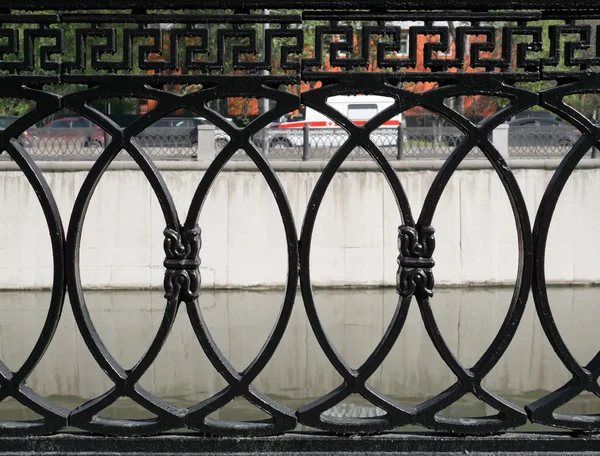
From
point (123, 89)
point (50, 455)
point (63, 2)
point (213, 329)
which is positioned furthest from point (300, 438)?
point (213, 329)

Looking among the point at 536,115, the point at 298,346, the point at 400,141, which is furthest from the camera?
the point at 536,115

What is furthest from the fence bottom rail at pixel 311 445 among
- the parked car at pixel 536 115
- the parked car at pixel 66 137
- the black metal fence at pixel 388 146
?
the parked car at pixel 536 115

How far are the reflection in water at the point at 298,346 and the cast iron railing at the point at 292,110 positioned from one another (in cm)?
567

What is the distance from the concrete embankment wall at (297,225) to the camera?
1430 centimetres

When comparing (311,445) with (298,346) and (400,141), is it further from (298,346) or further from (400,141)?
(400,141)

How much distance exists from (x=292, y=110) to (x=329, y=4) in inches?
8.5

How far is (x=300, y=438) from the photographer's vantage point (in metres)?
1.68

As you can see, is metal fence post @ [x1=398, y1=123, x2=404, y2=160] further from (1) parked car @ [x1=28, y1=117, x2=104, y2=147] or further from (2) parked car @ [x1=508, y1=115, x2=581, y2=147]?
(1) parked car @ [x1=28, y1=117, x2=104, y2=147]

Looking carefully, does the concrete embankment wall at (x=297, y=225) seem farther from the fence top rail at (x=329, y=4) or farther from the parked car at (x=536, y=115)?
the fence top rail at (x=329, y=4)

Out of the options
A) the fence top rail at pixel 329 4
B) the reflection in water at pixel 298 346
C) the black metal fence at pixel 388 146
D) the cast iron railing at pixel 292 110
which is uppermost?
the black metal fence at pixel 388 146

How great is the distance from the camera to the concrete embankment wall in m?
14.3

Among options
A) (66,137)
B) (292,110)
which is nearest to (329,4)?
(292,110)

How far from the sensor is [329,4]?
1641 millimetres

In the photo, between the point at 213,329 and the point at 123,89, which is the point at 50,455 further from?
the point at 213,329
